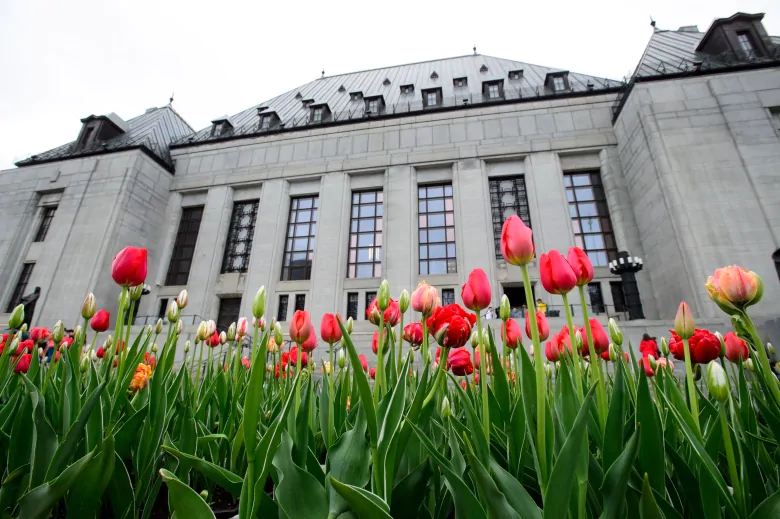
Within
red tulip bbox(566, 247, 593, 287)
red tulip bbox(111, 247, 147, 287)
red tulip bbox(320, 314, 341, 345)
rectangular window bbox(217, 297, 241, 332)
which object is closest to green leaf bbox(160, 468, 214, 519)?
red tulip bbox(320, 314, 341, 345)

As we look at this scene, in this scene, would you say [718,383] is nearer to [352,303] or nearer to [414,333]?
[414,333]

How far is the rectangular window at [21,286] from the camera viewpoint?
1545 cm

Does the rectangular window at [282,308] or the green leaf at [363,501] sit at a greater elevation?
the rectangular window at [282,308]

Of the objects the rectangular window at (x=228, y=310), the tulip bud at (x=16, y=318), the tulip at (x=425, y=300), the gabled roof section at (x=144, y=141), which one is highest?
the gabled roof section at (x=144, y=141)

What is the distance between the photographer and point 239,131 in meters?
20.2

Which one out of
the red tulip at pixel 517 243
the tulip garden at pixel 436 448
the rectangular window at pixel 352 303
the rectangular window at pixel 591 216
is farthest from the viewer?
the rectangular window at pixel 352 303

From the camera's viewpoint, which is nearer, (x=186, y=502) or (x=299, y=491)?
(x=186, y=502)

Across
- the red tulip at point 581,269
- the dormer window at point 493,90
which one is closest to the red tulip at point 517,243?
the red tulip at point 581,269

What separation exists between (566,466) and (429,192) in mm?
16993

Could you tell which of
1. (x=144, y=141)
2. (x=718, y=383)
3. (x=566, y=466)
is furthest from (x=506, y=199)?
(x=144, y=141)

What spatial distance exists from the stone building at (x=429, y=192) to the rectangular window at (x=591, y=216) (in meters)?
0.06

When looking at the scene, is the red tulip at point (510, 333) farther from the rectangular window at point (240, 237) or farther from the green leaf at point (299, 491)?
the rectangular window at point (240, 237)

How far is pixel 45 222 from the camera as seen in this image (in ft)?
56.4

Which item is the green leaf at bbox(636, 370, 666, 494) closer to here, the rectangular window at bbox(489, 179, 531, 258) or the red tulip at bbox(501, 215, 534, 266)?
the red tulip at bbox(501, 215, 534, 266)
